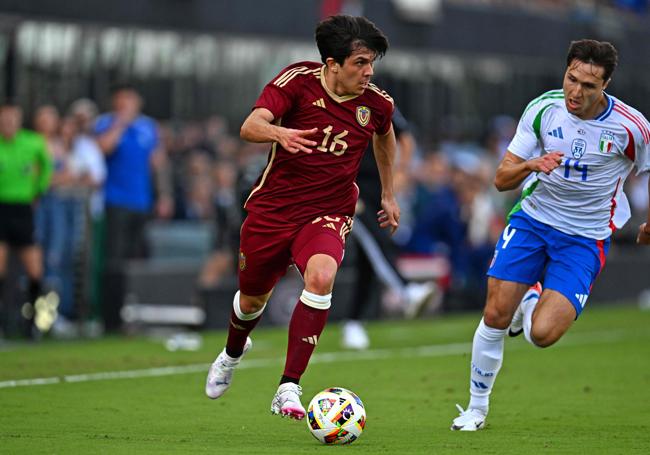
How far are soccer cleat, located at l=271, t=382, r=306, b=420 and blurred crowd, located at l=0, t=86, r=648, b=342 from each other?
662 centimetres

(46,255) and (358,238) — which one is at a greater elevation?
(358,238)

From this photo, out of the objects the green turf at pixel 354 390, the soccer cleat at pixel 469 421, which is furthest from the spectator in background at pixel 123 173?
the soccer cleat at pixel 469 421

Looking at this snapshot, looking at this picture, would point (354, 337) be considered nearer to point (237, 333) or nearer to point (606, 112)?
point (237, 333)

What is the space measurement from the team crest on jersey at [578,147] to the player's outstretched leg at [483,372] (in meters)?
1.21

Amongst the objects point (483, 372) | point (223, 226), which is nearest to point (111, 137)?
point (223, 226)

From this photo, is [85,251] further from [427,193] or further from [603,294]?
[603,294]

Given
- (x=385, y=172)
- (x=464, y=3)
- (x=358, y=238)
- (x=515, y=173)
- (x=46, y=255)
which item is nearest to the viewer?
(x=515, y=173)

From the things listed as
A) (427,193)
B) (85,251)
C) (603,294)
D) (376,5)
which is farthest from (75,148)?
(603,294)

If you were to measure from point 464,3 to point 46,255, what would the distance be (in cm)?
1239

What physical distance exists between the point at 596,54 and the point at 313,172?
1.90m

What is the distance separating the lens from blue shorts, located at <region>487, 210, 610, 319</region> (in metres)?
8.75

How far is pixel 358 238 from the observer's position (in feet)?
48.9

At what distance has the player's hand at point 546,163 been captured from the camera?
322 inches

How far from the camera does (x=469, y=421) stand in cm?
873
